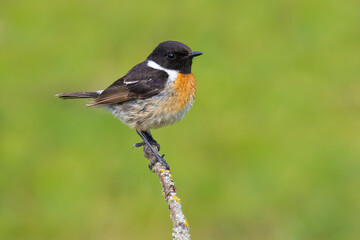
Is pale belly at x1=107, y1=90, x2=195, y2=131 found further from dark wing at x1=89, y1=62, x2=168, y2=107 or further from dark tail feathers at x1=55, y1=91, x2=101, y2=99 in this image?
dark tail feathers at x1=55, y1=91, x2=101, y2=99

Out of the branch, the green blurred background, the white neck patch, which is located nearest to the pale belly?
the white neck patch

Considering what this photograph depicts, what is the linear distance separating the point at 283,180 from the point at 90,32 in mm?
6346

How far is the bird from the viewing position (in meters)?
6.84

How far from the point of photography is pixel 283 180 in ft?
35.4

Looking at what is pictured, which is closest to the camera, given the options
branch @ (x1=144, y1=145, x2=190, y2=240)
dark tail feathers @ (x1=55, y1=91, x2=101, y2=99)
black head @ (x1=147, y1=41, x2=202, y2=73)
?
branch @ (x1=144, y1=145, x2=190, y2=240)

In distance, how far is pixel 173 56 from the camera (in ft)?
22.6

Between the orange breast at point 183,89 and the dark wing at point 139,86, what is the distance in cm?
14

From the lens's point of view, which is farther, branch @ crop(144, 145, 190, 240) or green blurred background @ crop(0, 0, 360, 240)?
green blurred background @ crop(0, 0, 360, 240)

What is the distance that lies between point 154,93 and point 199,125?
17.1 ft

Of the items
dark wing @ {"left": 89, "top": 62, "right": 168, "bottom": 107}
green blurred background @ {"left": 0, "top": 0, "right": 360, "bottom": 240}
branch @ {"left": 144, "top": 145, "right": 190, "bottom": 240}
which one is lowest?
branch @ {"left": 144, "top": 145, "right": 190, "bottom": 240}

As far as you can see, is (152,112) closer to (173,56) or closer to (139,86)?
(139,86)

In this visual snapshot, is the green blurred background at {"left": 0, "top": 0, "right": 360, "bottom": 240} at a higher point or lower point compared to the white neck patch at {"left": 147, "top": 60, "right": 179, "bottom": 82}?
higher

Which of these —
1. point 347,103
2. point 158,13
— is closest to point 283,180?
point 347,103

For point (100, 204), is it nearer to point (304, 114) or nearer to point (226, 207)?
point (226, 207)
